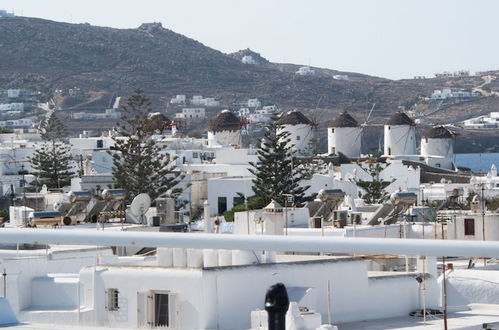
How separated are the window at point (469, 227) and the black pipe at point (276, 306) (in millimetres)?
22283

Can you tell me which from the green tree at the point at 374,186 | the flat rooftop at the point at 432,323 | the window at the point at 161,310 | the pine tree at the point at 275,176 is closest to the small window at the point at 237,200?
the pine tree at the point at 275,176

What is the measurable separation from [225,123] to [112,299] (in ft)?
261

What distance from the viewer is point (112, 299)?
8969mm

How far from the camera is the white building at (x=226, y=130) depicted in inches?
3477

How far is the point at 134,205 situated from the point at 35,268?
15.4 meters

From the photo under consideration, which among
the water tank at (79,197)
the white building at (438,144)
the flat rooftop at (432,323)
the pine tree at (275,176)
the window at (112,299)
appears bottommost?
the flat rooftop at (432,323)

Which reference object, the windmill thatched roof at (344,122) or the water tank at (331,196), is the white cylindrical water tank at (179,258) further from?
the windmill thatched roof at (344,122)

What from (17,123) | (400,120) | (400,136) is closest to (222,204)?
(400,120)

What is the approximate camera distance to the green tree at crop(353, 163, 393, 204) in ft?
174

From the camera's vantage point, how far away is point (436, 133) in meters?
95.6

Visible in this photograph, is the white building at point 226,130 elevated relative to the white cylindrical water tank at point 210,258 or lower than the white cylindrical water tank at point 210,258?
elevated

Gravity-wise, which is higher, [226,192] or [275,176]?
[275,176]

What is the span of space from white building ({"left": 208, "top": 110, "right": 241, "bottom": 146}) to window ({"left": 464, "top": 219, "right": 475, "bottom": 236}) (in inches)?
2427

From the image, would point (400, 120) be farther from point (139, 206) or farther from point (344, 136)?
point (139, 206)
